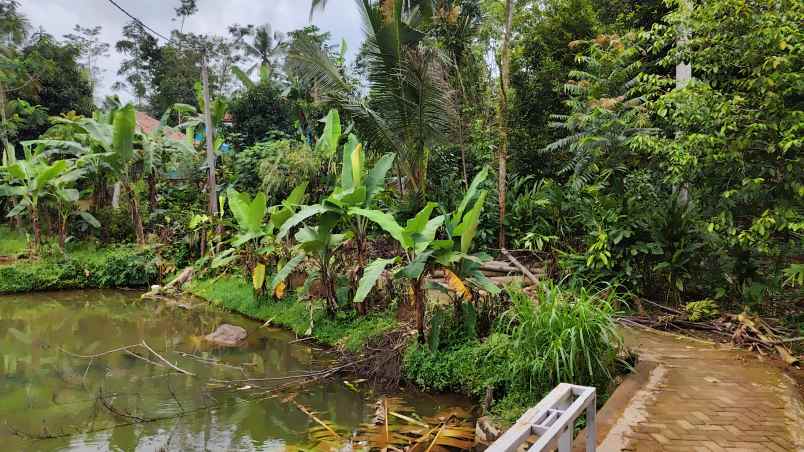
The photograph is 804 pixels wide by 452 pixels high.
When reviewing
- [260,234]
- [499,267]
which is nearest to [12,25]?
[260,234]

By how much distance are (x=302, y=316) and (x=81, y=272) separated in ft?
20.0

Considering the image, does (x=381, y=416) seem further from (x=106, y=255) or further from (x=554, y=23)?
(x=106, y=255)

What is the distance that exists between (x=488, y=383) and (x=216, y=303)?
19.1 ft

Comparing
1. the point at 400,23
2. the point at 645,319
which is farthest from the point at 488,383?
the point at 400,23

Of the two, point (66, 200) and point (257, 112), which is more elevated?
point (257, 112)

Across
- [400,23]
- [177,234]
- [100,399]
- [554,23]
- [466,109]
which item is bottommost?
[100,399]

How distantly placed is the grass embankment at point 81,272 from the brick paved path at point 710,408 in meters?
9.59

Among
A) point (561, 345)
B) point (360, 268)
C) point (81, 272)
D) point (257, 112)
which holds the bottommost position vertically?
point (81, 272)

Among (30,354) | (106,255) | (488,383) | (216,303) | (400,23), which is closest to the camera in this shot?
(488,383)

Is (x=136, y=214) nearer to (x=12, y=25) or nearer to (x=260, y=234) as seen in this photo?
(x=260, y=234)

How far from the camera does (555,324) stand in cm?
393

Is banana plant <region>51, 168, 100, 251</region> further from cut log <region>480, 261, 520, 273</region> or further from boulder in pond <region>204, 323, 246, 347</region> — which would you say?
cut log <region>480, 261, 520, 273</region>

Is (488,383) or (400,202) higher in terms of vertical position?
(400,202)

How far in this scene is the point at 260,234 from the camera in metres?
7.17
